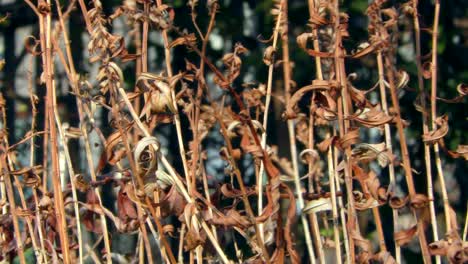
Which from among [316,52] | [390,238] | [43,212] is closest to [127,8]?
[316,52]

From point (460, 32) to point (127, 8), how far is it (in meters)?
2.41

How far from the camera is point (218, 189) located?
1966mm

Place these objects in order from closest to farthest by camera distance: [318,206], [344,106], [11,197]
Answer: [344,106], [318,206], [11,197]

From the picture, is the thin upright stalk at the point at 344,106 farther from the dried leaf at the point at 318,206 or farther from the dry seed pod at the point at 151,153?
the dry seed pod at the point at 151,153

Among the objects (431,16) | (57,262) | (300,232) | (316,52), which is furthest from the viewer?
(431,16)

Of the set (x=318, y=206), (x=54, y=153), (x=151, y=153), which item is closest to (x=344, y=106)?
(x=318, y=206)

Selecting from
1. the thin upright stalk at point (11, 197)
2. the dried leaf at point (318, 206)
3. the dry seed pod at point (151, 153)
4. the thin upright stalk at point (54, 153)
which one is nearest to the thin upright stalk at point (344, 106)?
the dried leaf at point (318, 206)

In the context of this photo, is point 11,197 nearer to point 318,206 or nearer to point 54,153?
point 54,153

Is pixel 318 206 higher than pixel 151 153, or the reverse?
pixel 151 153

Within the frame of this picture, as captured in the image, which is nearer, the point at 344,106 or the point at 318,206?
the point at 344,106

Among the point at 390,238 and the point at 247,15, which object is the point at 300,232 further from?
the point at 247,15

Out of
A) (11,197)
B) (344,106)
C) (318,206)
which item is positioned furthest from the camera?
(11,197)

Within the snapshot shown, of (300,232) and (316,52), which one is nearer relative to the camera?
(316,52)

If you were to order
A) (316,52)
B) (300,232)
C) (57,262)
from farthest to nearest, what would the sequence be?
(300,232), (57,262), (316,52)
